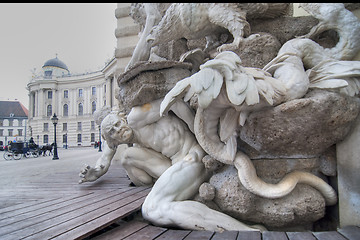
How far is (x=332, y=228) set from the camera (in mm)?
1805

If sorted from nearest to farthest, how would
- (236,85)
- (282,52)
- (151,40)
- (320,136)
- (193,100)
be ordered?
(236,85)
(320,136)
(282,52)
(193,100)
(151,40)

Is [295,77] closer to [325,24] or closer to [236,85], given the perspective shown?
[236,85]

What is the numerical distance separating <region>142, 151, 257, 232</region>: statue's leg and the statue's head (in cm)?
78

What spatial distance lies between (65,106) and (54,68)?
31.1 feet

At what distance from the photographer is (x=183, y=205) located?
176 centimetres

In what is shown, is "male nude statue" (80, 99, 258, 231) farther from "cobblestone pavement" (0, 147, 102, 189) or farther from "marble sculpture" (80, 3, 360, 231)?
"cobblestone pavement" (0, 147, 102, 189)

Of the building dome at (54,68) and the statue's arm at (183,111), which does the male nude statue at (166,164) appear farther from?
the building dome at (54,68)

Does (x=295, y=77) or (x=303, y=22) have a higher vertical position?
(x=303, y=22)

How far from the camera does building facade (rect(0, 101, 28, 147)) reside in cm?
4933

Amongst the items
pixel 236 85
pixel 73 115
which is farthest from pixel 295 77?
Result: pixel 73 115

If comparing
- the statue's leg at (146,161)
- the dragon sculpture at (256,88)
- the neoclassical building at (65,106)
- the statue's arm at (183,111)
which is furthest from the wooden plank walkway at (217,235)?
the neoclassical building at (65,106)

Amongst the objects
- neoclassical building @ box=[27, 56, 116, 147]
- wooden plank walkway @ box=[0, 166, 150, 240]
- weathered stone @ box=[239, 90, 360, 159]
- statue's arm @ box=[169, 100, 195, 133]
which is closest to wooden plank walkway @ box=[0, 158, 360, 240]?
wooden plank walkway @ box=[0, 166, 150, 240]

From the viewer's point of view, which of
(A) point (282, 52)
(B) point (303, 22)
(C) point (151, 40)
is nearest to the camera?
(A) point (282, 52)

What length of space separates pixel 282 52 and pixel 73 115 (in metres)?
46.7
